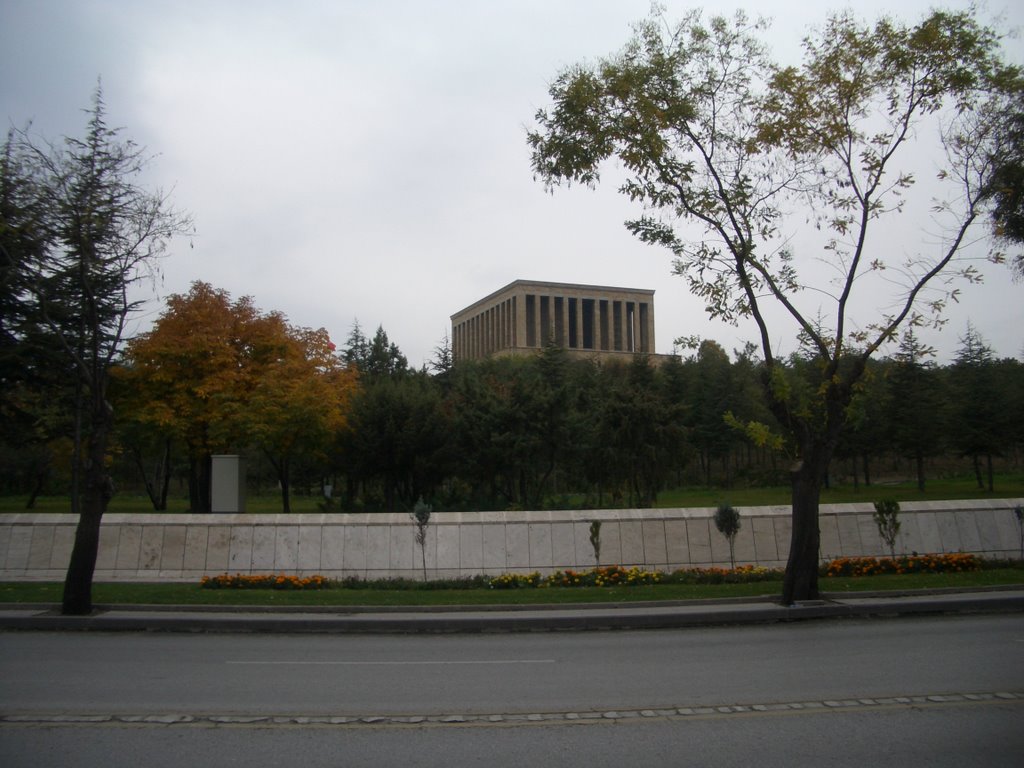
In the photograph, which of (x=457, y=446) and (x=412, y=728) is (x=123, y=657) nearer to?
Result: (x=412, y=728)

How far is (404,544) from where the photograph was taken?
2166 centimetres

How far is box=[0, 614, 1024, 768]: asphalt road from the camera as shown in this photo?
655 centimetres

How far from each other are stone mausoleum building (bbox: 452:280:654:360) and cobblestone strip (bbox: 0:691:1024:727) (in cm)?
10816

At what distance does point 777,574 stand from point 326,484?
51.1m

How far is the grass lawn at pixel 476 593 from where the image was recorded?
653 inches

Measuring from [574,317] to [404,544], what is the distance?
4129 inches

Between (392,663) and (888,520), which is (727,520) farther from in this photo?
(392,663)

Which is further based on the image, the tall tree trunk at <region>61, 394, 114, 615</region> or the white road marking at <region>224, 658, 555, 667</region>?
the tall tree trunk at <region>61, 394, 114, 615</region>

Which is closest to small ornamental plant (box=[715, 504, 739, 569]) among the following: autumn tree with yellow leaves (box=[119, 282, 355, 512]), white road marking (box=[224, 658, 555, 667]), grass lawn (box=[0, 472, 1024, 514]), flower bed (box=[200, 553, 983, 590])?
flower bed (box=[200, 553, 983, 590])

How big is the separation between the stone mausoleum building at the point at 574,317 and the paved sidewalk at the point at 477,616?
3956 inches

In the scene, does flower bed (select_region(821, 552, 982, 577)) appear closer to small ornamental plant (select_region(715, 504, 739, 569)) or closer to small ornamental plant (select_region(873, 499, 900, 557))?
small ornamental plant (select_region(873, 499, 900, 557))

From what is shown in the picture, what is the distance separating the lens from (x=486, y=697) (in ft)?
28.1

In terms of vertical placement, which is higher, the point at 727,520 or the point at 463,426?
the point at 463,426

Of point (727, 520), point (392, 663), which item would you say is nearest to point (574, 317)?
point (727, 520)
